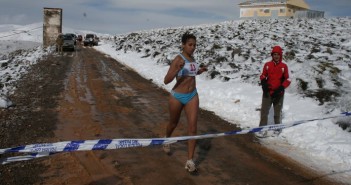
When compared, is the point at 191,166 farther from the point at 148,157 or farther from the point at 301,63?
the point at 301,63

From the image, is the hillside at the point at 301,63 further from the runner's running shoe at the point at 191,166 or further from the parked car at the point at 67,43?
the parked car at the point at 67,43

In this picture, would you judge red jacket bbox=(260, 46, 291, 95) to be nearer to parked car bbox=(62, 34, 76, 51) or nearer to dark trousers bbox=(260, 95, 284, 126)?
dark trousers bbox=(260, 95, 284, 126)

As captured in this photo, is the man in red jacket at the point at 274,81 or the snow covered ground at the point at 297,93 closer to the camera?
the snow covered ground at the point at 297,93

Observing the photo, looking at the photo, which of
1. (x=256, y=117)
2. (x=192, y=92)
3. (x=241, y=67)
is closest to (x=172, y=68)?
(x=192, y=92)

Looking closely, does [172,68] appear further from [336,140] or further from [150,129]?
[336,140]

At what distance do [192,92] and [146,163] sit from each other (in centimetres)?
138

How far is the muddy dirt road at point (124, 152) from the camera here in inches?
189

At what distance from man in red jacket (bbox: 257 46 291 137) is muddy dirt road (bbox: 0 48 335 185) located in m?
0.86

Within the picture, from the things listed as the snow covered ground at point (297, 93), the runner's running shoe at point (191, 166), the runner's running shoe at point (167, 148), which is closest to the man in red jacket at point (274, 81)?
the snow covered ground at point (297, 93)

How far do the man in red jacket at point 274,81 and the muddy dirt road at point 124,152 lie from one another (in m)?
0.86

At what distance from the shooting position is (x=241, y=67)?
48.5 feet

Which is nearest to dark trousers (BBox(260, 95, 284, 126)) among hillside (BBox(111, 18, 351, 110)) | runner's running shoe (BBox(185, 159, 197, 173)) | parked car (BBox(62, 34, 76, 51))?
hillside (BBox(111, 18, 351, 110))

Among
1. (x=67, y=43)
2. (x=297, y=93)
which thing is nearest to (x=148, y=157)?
(x=297, y=93)

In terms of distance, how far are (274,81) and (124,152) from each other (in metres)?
3.38
